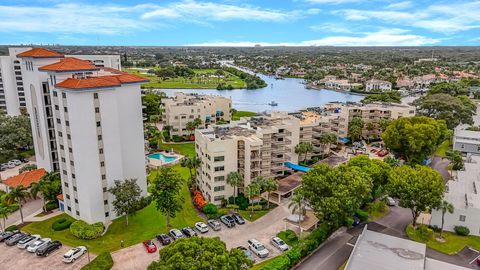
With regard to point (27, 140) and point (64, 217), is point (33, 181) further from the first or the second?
point (27, 140)

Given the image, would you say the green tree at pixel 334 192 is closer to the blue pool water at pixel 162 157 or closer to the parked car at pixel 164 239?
the parked car at pixel 164 239

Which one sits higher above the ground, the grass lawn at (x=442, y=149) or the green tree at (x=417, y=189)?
the green tree at (x=417, y=189)

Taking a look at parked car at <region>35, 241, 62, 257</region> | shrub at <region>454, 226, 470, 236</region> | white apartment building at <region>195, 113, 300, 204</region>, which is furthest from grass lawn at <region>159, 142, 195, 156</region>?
shrub at <region>454, 226, 470, 236</region>

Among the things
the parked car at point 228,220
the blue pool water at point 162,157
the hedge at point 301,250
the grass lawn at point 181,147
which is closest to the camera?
the hedge at point 301,250

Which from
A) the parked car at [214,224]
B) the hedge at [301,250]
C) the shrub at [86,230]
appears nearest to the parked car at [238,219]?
the parked car at [214,224]

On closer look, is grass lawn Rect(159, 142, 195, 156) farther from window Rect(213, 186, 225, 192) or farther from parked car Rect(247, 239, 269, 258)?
parked car Rect(247, 239, 269, 258)

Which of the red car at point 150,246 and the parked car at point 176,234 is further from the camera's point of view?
the parked car at point 176,234

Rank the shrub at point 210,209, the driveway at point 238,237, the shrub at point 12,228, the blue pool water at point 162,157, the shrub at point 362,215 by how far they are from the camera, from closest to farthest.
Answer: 1. the driveway at point 238,237
2. the shrub at point 12,228
3. the shrub at point 362,215
4. the shrub at point 210,209
5. the blue pool water at point 162,157

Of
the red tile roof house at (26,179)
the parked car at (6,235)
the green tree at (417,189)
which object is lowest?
the parked car at (6,235)
